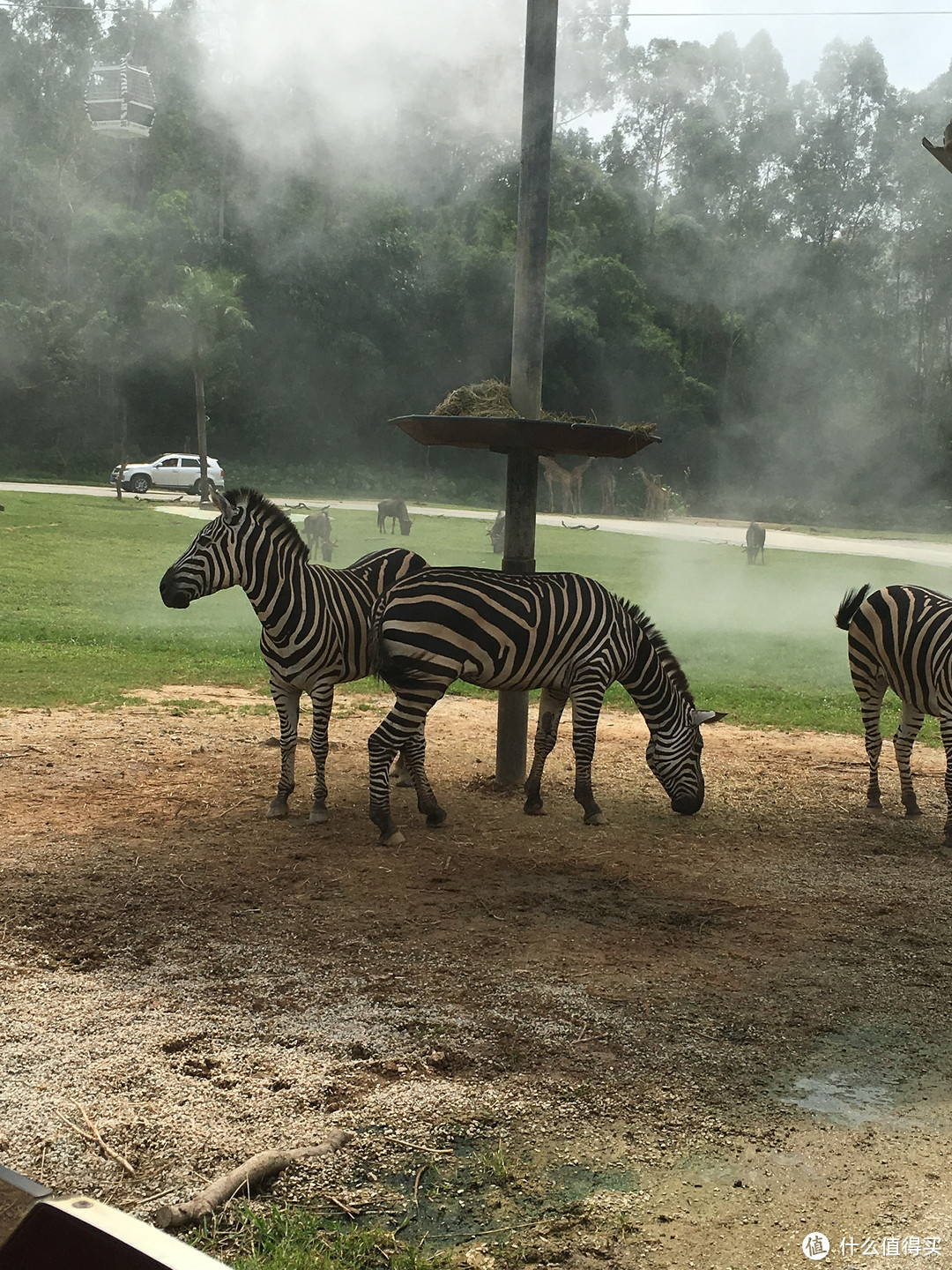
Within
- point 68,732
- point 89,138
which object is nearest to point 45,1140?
point 68,732

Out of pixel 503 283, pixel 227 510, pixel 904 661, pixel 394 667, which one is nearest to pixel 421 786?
pixel 394 667

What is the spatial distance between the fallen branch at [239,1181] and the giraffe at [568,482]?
2546 centimetres

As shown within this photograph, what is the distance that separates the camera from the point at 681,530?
92.6 ft

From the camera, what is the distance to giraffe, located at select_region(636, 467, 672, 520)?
106 ft

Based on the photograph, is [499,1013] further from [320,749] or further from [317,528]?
[317,528]

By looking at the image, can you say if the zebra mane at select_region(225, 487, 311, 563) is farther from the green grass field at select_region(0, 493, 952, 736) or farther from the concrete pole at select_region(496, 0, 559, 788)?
the green grass field at select_region(0, 493, 952, 736)

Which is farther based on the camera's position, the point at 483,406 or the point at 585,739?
the point at 483,406

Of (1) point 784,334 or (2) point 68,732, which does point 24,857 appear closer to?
(2) point 68,732

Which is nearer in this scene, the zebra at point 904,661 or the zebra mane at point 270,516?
the zebra mane at point 270,516

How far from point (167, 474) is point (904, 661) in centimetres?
2724

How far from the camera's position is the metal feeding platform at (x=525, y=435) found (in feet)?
21.2

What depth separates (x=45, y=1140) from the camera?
306 cm

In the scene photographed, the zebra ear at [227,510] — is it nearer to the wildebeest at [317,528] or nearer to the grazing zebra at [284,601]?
the grazing zebra at [284,601]

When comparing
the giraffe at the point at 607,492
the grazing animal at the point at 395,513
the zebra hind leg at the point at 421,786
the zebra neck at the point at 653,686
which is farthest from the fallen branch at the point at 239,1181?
the giraffe at the point at 607,492
